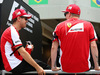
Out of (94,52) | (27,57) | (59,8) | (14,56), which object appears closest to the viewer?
(94,52)

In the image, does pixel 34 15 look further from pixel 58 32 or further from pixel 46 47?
pixel 46 47

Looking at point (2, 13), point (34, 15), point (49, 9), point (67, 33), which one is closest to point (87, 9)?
point (49, 9)

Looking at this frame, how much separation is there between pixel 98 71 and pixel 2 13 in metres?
2.13

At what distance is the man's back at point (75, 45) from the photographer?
255 centimetres

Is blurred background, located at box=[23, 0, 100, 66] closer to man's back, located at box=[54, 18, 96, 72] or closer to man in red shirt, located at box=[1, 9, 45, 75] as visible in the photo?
man in red shirt, located at box=[1, 9, 45, 75]

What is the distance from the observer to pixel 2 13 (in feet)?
11.8

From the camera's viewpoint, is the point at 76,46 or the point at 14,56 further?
the point at 14,56

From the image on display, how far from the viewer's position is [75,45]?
257cm

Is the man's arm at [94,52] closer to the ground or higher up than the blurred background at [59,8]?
closer to the ground

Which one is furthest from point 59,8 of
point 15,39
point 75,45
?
point 75,45

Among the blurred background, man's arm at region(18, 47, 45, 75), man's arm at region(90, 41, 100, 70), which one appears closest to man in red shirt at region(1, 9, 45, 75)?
man's arm at region(18, 47, 45, 75)

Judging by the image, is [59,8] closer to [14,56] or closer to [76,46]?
[14,56]

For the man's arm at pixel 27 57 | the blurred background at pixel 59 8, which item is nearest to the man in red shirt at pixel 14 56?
the man's arm at pixel 27 57

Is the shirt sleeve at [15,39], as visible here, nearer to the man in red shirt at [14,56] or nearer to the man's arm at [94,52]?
the man in red shirt at [14,56]
